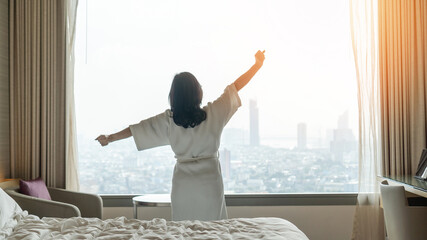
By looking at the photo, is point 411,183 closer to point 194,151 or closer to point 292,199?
point 292,199

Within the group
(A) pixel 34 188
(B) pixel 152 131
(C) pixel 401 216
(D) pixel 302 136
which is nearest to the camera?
(C) pixel 401 216

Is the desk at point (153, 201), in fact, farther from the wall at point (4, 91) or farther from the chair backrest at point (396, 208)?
the chair backrest at point (396, 208)

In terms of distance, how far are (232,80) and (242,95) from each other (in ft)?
0.54

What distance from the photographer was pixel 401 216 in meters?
2.99

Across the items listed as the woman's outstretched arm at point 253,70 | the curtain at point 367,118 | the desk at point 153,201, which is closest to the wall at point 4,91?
the desk at point 153,201

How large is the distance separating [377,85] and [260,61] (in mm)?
1383

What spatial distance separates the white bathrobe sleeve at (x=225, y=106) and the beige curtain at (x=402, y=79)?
1.56 m

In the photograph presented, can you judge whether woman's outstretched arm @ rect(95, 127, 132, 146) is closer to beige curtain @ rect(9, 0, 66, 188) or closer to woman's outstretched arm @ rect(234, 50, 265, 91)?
woman's outstretched arm @ rect(234, 50, 265, 91)

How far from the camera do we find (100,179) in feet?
15.1

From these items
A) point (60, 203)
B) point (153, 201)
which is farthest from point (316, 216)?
point (60, 203)

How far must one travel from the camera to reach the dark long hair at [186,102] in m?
3.14

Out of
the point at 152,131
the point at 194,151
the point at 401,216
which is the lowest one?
the point at 401,216

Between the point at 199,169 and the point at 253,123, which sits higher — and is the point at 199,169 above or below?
below

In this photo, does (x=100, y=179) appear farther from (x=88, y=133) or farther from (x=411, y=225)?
(x=411, y=225)
